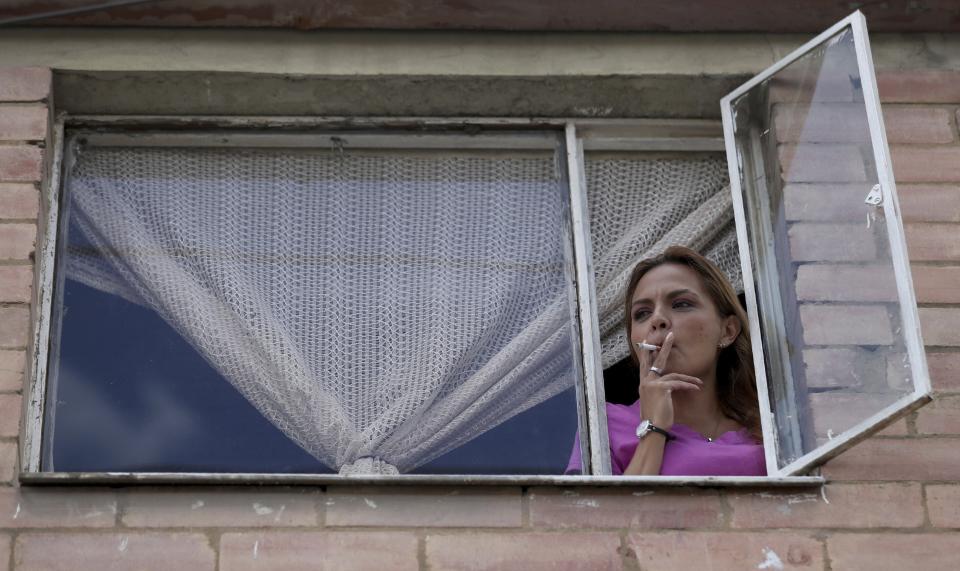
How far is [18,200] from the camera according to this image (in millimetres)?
5023

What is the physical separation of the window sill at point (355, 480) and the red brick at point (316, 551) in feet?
0.41

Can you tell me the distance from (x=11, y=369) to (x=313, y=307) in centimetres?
84

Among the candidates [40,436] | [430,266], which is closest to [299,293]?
[430,266]

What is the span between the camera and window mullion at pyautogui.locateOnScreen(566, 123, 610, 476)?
4.95 metres

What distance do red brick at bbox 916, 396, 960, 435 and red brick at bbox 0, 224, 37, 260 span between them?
2.30 metres

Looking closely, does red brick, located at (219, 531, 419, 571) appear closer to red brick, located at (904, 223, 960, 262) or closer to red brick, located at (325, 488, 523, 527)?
red brick, located at (325, 488, 523, 527)

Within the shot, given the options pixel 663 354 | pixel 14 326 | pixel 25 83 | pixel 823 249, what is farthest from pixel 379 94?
pixel 823 249

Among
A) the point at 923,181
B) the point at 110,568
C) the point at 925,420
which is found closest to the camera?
the point at 110,568

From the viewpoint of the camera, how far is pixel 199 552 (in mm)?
4449

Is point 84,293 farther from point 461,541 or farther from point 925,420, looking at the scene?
point 925,420

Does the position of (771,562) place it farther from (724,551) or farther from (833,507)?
(833,507)

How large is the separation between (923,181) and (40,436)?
241cm

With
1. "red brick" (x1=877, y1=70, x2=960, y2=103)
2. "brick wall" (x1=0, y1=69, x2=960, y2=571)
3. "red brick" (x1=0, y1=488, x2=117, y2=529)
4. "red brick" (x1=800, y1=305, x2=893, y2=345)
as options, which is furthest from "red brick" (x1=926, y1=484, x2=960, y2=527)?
"red brick" (x1=0, y1=488, x2=117, y2=529)

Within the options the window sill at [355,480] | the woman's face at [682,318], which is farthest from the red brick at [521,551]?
the woman's face at [682,318]
